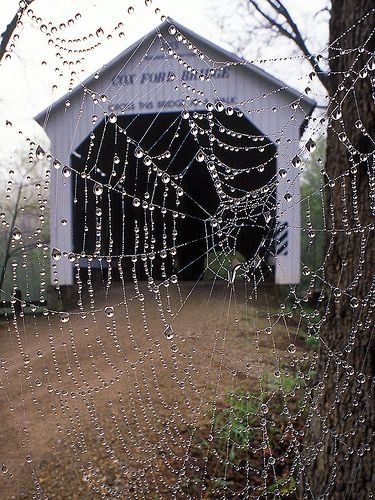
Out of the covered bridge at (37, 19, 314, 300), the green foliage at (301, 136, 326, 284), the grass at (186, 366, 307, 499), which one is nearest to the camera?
the covered bridge at (37, 19, 314, 300)

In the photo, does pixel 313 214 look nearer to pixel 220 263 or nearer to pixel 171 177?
pixel 220 263

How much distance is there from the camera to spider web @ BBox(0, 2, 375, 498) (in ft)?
4.13

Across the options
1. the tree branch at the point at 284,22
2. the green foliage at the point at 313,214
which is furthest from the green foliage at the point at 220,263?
the tree branch at the point at 284,22

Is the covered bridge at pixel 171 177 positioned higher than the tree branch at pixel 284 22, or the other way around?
the tree branch at pixel 284 22

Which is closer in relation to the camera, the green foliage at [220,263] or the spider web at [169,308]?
the spider web at [169,308]

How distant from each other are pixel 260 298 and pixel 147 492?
696 millimetres

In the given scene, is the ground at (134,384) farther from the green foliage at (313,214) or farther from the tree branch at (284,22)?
the tree branch at (284,22)

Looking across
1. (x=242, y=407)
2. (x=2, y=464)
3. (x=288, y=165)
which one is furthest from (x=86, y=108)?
(x=242, y=407)

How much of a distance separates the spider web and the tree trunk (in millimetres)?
23

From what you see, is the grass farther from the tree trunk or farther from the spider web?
the tree trunk

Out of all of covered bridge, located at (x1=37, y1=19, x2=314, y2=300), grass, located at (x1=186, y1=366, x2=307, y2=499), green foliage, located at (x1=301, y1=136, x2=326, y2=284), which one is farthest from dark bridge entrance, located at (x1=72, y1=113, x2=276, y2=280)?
grass, located at (x1=186, y1=366, x2=307, y2=499)

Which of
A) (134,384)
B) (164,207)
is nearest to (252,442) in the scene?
(134,384)

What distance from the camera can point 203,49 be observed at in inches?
71.5

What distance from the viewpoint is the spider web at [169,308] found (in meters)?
1.26
